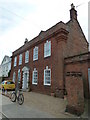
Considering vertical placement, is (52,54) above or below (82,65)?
above

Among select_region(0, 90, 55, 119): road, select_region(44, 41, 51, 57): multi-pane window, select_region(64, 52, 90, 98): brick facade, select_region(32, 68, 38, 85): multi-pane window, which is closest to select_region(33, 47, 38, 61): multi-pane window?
select_region(32, 68, 38, 85): multi-pane window

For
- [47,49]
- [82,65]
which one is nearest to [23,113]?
[82,65]

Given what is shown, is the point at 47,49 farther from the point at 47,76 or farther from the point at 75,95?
the point at 75,95

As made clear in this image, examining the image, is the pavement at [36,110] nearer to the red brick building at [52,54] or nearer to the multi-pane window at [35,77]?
the red brick building at [52,54]

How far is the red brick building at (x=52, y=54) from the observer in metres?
11.1

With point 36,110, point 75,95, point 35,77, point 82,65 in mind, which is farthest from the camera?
point 35,77

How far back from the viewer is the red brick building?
1109 cm

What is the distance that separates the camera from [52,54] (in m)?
12.2

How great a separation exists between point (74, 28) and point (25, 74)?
10.3 meters

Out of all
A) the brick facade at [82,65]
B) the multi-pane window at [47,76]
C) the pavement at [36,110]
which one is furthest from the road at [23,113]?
the multi-pane window at [47,76]

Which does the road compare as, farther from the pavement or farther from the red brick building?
the red brick building

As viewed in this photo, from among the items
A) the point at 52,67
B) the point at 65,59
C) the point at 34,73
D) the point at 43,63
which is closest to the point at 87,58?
the point at 65,59

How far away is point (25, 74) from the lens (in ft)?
55.4

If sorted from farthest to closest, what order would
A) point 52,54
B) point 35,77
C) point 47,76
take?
point 35,77, point 47,76, point 52,54
